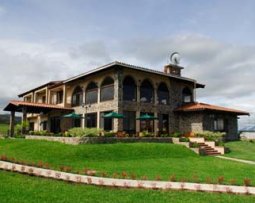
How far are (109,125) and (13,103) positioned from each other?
10.9 m

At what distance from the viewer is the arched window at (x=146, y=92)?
31.5 metres

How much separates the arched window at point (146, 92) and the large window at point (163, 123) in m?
2.23

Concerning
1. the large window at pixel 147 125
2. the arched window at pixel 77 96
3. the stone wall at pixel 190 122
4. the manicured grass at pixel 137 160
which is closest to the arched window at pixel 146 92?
the large window at pixel 147 125

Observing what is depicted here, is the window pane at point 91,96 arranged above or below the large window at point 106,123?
above

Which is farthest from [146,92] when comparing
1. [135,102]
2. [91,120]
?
[91,120]

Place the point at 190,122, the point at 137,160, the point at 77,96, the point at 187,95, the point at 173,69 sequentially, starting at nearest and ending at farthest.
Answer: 1. the point at 137,160
2. the point at 190,122
3. the point at 77,96
4. the point at 187,95
5. the point at 173,69

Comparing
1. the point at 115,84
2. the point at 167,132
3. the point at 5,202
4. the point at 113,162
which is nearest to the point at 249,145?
the point at 167,132

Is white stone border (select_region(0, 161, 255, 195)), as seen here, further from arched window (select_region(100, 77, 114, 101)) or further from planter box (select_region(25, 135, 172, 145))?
arched window (select_region(100, 77, 114, 101))

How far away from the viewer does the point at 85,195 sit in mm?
9672

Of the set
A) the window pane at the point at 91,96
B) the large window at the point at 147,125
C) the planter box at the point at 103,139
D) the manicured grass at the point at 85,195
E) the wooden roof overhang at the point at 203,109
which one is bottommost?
the manicured grass at the point at 85,195

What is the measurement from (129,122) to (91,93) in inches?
238

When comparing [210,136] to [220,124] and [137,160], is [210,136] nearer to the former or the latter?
[220,124]

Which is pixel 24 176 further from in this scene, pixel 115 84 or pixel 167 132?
pixel 167 132

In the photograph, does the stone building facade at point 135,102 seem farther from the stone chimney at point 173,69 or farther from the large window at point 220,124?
the large window at point 220,124
